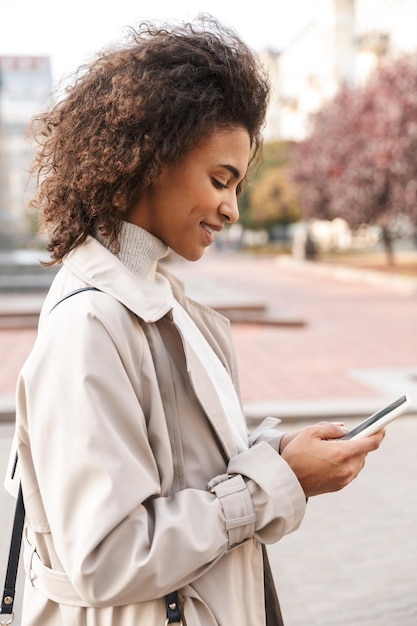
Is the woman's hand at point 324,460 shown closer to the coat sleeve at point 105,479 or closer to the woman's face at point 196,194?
the coat sleeve at point 105,479

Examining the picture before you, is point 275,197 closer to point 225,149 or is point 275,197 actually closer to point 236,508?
point 225,149

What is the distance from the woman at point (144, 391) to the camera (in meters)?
1.09

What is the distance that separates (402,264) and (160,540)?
94.1 ft

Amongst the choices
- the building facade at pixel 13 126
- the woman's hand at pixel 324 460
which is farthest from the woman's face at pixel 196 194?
the building facade at pixel 13 126

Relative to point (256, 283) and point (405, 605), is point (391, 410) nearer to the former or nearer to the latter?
point (405, 605)

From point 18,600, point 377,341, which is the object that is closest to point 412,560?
point 18,600

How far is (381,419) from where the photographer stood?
135 cm

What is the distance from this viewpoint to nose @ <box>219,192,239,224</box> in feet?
4.30

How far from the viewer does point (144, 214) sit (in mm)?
1299

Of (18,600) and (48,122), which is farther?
(18,600)

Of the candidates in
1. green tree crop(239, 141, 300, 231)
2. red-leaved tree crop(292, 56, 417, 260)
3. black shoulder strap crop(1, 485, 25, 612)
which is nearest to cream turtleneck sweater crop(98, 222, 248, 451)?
black shoulder strap crop(1, 485, 25, 612)

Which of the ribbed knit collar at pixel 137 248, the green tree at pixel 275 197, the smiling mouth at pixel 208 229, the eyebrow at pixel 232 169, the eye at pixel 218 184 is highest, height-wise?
the eyebrow at pixel 232 169

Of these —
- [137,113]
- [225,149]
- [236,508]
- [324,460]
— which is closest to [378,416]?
[324,460]

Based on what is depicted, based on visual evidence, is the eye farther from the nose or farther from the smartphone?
the smartphone
